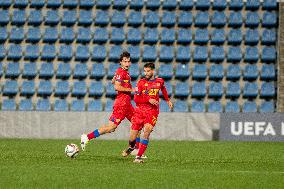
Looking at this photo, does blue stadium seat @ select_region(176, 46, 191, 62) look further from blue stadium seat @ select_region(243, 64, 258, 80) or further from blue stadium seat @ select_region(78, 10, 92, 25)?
blue stadium seat @ select_region(78, 10, 92, 25)

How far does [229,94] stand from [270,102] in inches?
54.5

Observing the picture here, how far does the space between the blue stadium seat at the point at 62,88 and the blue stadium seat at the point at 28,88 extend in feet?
2.74

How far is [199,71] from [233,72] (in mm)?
1166

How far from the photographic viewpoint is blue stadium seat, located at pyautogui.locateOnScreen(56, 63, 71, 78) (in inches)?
950

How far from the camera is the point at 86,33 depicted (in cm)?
2492

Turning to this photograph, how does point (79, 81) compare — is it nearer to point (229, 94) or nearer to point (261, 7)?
point (229, 94)

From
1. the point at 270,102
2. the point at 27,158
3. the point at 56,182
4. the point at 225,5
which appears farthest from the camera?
the point at 225,5

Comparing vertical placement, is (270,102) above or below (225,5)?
below

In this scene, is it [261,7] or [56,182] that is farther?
[261,7]

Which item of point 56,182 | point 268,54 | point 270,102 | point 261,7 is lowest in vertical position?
point 56,182

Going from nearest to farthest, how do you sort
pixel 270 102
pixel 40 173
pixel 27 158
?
pixel 40 173
pixel 27 158
pixel 270 102

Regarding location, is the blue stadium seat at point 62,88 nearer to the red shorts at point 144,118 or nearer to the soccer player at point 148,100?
the red shorts at point 144,118

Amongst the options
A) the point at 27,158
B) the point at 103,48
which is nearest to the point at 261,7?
the point at 103,48

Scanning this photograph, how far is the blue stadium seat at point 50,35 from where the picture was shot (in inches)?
977
